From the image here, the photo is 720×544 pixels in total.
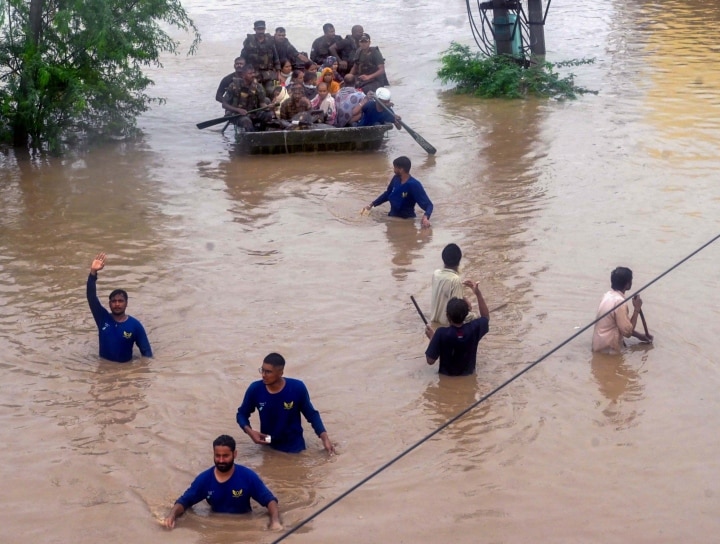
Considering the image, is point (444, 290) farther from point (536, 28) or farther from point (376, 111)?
point (536, 28)

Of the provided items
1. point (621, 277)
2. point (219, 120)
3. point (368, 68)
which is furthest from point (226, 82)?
point (621, 277)

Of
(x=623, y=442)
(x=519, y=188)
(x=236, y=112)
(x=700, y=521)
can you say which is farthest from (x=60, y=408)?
(x=236, y=112)

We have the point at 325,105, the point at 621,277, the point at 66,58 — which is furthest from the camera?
the point at 325,105

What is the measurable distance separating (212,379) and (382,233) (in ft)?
13.5

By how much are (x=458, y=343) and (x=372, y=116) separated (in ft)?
25.8

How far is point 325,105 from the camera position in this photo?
53.2 feet

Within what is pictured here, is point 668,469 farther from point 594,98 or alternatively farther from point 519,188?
point 594,98

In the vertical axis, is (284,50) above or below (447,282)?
above

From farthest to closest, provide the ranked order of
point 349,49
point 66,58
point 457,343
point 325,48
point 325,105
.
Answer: point 325,48 < point 349,49 < point 325,105 < point 66,58 < point 457,343

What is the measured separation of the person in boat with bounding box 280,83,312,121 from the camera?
16094 mm

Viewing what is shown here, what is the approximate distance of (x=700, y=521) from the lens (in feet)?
21.8

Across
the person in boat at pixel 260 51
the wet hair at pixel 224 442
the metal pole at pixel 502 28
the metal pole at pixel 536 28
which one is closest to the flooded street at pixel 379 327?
the wet hair at pixel 224 442

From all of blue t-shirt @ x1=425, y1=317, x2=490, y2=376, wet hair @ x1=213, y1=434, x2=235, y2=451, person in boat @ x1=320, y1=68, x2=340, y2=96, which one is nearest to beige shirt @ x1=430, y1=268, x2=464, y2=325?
blue t-shirt @ x1=425, y1=317, x2=490, y2=376

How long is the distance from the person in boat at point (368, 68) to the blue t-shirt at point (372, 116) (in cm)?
273
